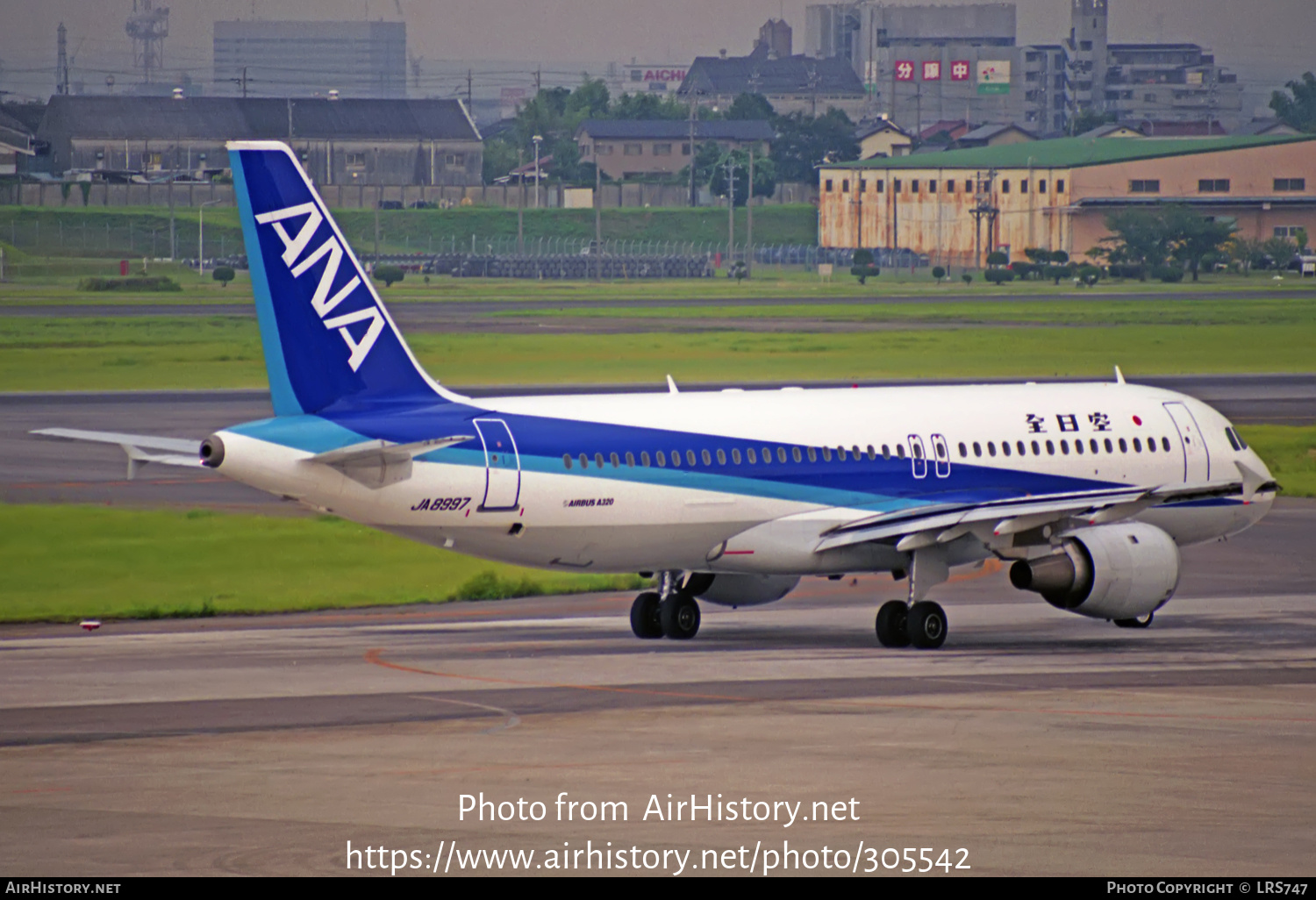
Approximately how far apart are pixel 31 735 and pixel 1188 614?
896 inches

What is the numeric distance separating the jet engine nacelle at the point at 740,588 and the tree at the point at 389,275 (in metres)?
146

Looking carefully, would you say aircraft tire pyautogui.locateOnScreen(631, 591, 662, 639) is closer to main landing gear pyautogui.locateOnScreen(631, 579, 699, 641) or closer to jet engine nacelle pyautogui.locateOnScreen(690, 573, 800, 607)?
main landing gear pyautogui.locateOnScreen(631, 579, 699, 641)

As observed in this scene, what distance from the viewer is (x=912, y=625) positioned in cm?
3594

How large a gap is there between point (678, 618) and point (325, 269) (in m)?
9.50

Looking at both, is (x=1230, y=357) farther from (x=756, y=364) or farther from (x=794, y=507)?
(x=794, y=507)

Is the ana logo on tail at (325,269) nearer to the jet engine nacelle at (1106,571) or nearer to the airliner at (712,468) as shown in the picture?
the airliner at (712,468)

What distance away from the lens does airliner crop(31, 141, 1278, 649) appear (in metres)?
33.3

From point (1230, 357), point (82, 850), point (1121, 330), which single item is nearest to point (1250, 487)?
point (82, 850)

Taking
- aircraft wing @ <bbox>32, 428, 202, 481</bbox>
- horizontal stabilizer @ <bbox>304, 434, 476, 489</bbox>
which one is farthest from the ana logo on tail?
aircraft wing @ <bbox>32, 428, 202, 481</bbox>

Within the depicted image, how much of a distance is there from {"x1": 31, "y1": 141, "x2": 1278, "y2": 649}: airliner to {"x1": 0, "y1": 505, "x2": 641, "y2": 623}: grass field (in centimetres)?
751

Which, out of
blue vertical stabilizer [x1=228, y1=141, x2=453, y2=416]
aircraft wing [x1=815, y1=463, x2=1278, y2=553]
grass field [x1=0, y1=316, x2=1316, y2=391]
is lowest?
grass field [x1=0, y1=316, x2=1316, y2=391]

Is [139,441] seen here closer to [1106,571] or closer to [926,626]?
[926,626]

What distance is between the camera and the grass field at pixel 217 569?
4344 centimetres

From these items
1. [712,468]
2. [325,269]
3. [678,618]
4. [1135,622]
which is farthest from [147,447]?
[1135,622]
